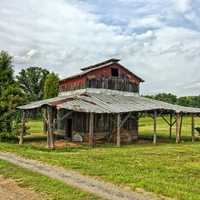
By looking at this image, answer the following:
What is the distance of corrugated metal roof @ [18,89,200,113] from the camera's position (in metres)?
26.5

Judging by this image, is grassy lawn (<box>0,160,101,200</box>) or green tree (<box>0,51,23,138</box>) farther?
green tree (<box>0,51,23,138</box>)

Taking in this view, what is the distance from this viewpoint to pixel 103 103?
1145 inches

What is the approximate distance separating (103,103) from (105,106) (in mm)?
1247

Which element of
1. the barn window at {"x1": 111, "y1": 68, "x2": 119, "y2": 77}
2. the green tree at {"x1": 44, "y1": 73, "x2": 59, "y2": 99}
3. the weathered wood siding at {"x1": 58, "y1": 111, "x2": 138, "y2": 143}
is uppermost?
the green tree at {"x1": 44, "y1": 73, "x2": 59, "y2": 99}

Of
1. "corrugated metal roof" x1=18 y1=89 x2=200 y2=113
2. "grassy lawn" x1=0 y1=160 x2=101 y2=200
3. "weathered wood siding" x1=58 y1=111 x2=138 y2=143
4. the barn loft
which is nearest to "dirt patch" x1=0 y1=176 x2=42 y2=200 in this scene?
"grassy lawn" x1=0 y1=160 x2=101 y2=200

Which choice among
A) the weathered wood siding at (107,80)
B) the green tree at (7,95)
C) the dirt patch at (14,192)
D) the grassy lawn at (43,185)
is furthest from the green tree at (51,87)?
the dirt patch at (14,192)

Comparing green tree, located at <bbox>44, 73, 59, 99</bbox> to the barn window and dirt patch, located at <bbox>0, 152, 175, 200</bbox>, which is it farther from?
dirt patch, located at <bbox>0, 152, 175, 200</bbox>

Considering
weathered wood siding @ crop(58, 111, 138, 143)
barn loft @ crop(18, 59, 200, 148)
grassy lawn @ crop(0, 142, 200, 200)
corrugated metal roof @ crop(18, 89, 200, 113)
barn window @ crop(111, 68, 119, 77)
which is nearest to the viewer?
grassy lawn @ crop(0, 142, 200, 200)

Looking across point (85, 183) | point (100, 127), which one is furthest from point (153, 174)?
point (100, 127)

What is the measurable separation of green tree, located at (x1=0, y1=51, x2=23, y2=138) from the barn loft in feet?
3.31

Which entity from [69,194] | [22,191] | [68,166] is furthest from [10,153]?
[69,194]

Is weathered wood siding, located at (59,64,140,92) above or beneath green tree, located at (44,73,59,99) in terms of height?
beneath

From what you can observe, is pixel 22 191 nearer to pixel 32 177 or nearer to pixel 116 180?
pixel 32 177

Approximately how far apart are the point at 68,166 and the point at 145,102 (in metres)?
19.0
